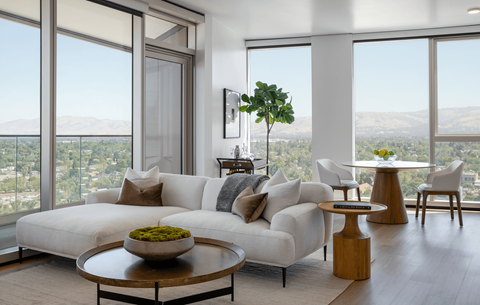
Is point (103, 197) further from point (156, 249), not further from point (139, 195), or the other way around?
point (156, 249)

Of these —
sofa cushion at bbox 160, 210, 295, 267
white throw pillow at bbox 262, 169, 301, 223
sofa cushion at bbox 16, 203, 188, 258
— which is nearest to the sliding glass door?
sofa cushion at bbox 16, 203, 188, 258

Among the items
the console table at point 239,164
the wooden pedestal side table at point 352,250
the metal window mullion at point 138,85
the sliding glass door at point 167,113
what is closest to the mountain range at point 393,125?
the metal window mullion at point 138,85

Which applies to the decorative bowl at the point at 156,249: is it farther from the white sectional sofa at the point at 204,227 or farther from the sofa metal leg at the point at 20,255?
the sofa metal leg at the point at 20,255

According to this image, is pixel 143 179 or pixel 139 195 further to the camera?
pixel 143 179

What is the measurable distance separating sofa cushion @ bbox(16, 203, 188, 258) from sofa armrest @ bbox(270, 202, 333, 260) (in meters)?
1.20

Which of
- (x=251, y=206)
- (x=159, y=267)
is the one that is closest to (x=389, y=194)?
(x=251, y=206)

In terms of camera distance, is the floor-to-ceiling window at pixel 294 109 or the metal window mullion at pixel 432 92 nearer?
the metal window mullion at pixel 432 92

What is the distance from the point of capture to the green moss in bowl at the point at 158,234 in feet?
7.30

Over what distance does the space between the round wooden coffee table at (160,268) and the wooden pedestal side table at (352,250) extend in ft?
3.25

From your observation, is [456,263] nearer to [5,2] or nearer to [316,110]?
[316,110]

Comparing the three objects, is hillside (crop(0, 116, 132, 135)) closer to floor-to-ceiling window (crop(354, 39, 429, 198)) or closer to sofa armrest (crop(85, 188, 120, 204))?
sofa armrest (crop(85, 188, 120, 204))

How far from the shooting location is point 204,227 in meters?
3.26

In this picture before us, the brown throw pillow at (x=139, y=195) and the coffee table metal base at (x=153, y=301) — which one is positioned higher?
the brown throw pillow at (x=139, y=195)

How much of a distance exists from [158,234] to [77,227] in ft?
3.78
